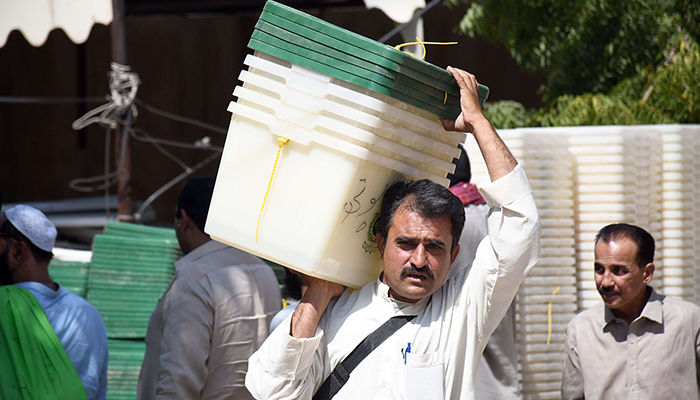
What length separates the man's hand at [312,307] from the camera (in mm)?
2025

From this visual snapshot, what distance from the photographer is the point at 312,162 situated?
1.98m

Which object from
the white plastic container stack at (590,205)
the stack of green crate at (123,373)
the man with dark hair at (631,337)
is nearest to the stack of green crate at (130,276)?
the stack of green crate at (123,373)

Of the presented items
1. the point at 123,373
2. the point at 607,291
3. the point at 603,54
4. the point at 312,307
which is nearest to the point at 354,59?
the point at 312,307

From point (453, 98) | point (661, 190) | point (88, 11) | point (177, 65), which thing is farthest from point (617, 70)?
point (177, 65)

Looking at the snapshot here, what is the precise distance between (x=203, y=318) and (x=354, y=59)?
60.2 inches

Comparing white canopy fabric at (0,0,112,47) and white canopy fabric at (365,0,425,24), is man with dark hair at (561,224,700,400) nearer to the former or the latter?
white canopy fabric at (365,0,425,24)

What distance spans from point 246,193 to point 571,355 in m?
1.72

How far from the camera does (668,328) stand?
2.91 metres

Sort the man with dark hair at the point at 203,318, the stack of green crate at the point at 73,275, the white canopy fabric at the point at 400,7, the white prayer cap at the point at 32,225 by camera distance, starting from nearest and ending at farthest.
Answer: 1. the man with dark hair at the point at 203,318
2. the white prayer cap at the point at 32,225
3. the white canopy fabric at the point at 400,7
4. the stack of green crate at the point at 73,275

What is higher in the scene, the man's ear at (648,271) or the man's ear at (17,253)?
the man's ear at (17,253)

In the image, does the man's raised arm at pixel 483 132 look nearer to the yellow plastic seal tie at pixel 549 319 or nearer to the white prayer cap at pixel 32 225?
the white prayer cap at pixel 32 225

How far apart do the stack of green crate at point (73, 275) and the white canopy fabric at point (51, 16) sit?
1681 mm

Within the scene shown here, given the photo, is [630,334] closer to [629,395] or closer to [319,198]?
[629,395]

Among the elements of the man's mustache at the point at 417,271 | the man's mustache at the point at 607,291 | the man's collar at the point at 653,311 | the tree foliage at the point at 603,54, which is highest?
the tree foliage at the point at 603,54
